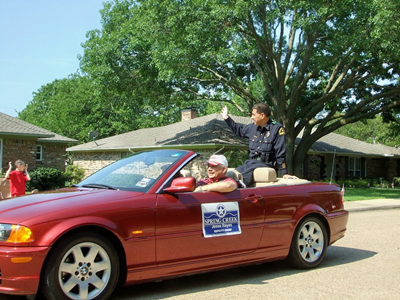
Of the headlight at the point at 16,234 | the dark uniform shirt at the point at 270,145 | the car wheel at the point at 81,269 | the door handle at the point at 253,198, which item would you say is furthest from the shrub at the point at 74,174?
the headlight at the point at 16,234

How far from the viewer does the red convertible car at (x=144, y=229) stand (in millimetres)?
4102

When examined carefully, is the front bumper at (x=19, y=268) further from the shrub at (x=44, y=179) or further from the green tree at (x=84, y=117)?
the green tree at (x=84, y=117)

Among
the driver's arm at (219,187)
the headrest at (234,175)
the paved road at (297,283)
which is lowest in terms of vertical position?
the paved road at (297,283)

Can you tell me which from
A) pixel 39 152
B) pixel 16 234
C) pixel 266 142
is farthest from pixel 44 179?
pixel 16 234

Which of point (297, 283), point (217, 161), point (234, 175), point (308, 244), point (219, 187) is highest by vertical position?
point (217, 161)

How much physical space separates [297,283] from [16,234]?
317 cm

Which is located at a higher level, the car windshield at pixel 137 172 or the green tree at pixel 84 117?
the green tree at pixel 84 117

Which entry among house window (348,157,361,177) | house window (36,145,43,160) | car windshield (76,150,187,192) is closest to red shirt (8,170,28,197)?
car windshield (76,150,187,192)

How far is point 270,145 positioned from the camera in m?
6.73

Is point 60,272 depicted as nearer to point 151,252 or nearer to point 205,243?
point 151,252

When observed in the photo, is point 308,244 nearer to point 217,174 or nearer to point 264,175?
point 264,175

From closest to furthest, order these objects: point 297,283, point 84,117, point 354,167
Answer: point 297,283
point 354,167
point 84,117

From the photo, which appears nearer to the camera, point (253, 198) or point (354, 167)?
point (253, 198)

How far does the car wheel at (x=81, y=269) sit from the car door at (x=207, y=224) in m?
0.54
